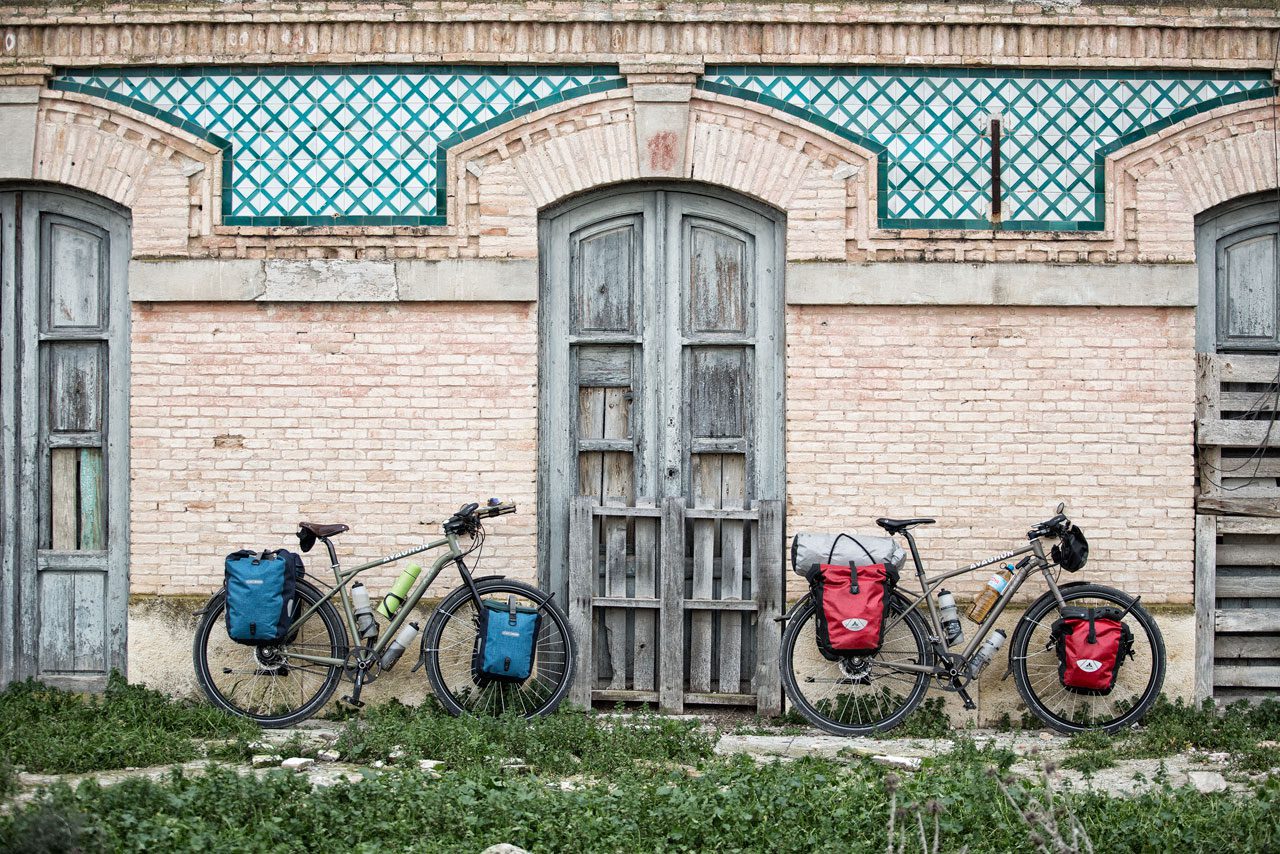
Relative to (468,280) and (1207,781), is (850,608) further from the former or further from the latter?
(468,280)

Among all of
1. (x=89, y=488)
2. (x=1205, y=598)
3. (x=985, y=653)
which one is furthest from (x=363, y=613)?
(x=1205, y=598)

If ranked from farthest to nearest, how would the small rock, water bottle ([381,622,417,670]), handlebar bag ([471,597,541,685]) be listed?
1. water bottle ([381,622,417,670])
2. handlebar bag ([471,597,541,685])
3. the small rock

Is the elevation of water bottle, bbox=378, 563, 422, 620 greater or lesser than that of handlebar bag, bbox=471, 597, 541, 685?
greater

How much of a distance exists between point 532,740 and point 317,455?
8.16 feet

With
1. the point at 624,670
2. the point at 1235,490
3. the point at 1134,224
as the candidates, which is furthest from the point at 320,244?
the point at 1235,490

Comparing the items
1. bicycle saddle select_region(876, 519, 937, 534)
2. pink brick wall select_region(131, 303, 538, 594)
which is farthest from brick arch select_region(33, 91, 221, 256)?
bicycle saddle select_region(876, 519, 937, 534)

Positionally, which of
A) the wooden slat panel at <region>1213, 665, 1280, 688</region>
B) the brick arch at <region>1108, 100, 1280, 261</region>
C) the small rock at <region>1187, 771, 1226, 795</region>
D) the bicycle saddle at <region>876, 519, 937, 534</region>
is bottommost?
the small rock at <region>1187, 771, 1226, 795</region>

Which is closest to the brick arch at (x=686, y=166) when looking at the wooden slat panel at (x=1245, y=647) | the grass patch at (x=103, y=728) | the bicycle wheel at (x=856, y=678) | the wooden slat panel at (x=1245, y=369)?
the bicycle wheel at (x=856, y=678)

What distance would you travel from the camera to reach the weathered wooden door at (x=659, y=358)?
26.8 feet

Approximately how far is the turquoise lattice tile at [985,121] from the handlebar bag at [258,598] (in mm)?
3969

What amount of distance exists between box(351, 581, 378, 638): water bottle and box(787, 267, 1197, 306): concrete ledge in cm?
317

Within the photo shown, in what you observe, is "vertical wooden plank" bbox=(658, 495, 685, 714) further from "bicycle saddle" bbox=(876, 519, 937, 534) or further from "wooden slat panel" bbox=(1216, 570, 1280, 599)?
"wooden slat panel" bbox=(1216, 570, 1280, 599)

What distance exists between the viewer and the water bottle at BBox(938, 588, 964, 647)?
7578 mm

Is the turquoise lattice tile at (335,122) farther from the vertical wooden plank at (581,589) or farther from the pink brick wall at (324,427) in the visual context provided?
Answer: the vertical wooden plank at (581,589)
